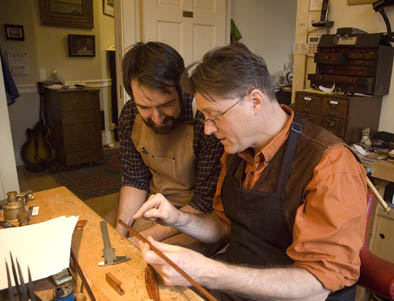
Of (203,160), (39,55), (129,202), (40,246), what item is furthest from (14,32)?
(40,246)

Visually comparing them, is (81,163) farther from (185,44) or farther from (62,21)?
(185,44)

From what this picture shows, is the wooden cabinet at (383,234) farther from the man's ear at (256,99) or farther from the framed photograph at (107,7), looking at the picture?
the framed photograph at (107,7)

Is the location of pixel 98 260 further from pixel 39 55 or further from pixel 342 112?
pixel 39 55

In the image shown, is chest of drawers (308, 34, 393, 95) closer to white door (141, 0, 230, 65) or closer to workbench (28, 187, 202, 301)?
white door (141, 0, 230, 65)

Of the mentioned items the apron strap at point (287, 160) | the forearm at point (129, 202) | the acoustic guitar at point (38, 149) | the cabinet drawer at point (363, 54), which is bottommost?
the acoustic guitar at point (38, 149)

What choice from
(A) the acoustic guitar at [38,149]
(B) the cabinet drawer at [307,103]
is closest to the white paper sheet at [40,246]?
(B) the cabinet drawer at [307,103]

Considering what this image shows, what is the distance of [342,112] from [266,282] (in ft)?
5.16

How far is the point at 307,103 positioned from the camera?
7.77 feet

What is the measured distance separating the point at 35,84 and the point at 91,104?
2.72ft

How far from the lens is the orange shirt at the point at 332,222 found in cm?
88

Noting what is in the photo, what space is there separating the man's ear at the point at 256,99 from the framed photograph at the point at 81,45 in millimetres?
4240

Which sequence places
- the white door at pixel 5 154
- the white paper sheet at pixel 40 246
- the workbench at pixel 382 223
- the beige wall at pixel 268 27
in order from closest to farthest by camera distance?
the white paper sheet at pixel 40 246, the workbench at pixel 382 223, the white door at pixel 5 154, the beige wall at pixel 268 27

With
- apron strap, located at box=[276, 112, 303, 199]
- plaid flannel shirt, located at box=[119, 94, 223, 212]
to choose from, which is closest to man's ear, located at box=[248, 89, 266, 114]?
apron strap, located at box=[276, 112, 303, 199]

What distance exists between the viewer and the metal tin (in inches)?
31.1
